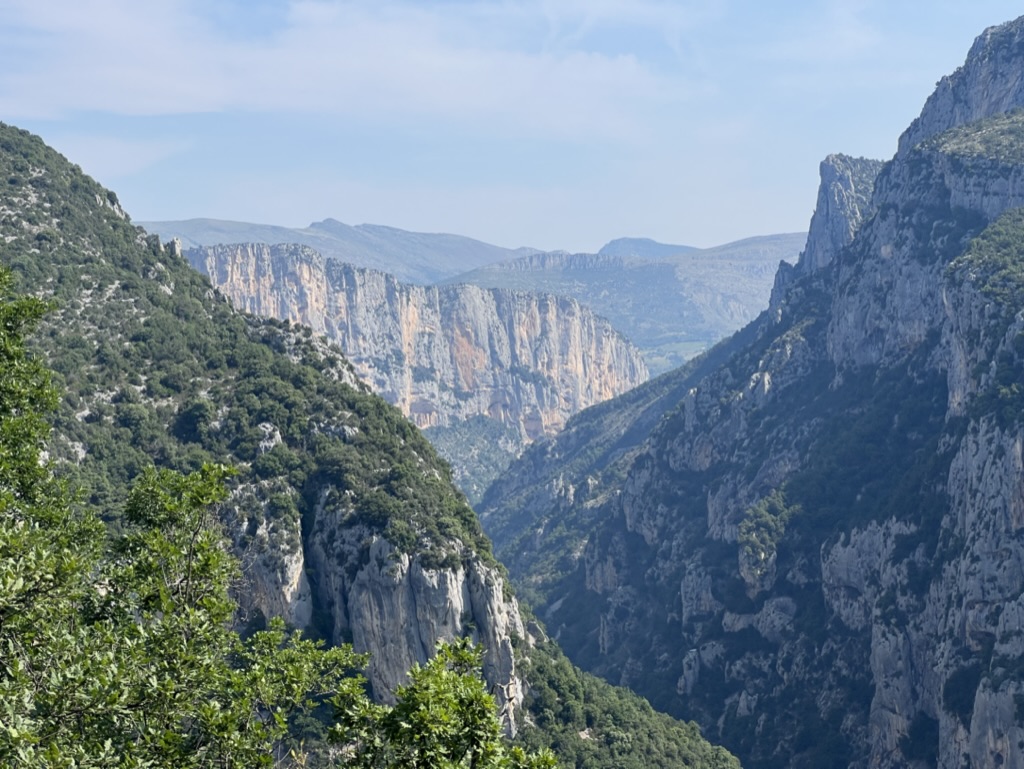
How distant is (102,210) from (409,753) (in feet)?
439

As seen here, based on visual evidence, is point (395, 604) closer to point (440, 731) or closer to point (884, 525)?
point (884, 525)

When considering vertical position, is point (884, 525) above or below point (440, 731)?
below

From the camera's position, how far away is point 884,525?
465 ft

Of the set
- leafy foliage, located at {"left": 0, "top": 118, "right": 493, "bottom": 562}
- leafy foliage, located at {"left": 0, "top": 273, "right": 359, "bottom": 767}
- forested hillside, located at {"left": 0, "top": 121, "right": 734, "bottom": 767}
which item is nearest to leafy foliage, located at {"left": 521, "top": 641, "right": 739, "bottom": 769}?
forested hillside, located at {"left": 0, "top": 121, "right": 734, "bottom": 767}

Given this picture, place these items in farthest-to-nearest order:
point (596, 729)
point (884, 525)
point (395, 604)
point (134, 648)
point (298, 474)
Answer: point (884, 525)
point (596, 729)
point (298, 474)
point (395, 604)
point (134, 648)

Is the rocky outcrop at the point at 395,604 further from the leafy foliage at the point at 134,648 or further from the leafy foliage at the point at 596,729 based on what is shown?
the leafy foliage at the point at 134,648

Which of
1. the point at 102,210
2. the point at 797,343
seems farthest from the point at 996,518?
the point at 102,210

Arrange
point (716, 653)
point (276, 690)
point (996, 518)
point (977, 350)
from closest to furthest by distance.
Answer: point (276, 690) → point (996, 518) → point (977, 350) → point (716, 653)

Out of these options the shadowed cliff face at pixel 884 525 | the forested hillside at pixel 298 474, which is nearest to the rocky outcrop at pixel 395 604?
the forested hillside at pixel 298 474

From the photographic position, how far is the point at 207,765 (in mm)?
26688

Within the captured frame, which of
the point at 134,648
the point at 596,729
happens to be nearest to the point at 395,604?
the point at 596,729

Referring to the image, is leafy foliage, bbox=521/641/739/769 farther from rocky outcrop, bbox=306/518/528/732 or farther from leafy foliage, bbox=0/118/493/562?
leafy foliage, bbox=0/118/493/562

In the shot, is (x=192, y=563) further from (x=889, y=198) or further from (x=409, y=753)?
(x=889, y=198)

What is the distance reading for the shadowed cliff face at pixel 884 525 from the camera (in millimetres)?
119688
